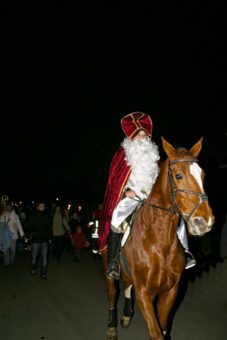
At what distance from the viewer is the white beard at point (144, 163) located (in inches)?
248

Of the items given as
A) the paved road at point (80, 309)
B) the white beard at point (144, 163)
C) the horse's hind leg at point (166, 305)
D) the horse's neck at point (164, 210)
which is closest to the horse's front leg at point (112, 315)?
the paved road at point (80, 309)

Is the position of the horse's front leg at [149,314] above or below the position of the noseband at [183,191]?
below

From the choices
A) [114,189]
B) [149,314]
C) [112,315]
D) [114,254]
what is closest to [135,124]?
[114,189]

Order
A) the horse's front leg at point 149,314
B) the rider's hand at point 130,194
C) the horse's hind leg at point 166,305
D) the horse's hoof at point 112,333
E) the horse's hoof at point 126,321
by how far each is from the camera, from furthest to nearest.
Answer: the horse's hoof at point 126,321, the horse's hoof at point 112,333, the rider's hand at point 130,194, the horse's hind leg at point 166,305, the horse's front leg at point 149,314

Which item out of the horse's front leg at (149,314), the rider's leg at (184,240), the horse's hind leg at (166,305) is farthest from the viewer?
the rider's leg at (184,240)

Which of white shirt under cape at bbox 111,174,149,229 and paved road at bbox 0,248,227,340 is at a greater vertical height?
white shirt under cape at bbox 111,174,149,229

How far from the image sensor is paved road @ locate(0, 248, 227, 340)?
23.1ft

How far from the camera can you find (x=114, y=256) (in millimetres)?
6473

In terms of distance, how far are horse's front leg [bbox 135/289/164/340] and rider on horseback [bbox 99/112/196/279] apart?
0.90m

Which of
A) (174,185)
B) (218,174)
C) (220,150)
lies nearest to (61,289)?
(174,185)

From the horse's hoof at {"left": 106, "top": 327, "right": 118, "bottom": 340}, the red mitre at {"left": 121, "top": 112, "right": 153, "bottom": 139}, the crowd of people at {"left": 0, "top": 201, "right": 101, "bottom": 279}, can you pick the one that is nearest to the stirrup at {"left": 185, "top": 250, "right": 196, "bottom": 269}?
the horse's hoof at {"left": 106, "top": 327, "right": 118, "bottom": 340}

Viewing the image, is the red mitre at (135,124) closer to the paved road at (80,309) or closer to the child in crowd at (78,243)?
the paved road at (80,309)

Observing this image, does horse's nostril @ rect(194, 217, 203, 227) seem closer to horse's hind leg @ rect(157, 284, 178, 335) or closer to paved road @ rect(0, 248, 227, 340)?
horse's hind leg @ rect(157, 284, 178, 335)

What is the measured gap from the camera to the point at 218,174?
50.9 ft
